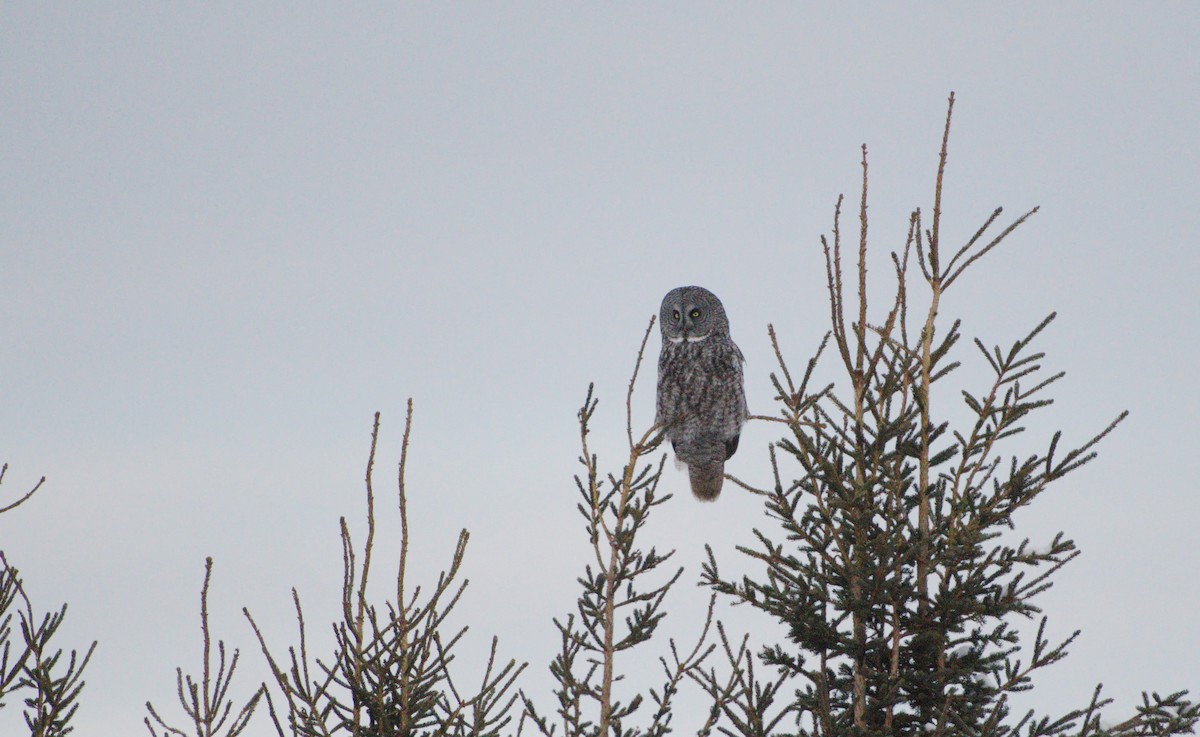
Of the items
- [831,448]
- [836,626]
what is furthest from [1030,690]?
[831,448]

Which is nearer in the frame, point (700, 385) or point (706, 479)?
point (700, 385)

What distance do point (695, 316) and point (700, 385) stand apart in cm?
83

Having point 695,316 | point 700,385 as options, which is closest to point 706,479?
point 700,385

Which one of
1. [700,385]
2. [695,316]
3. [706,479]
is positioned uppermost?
[695,316]

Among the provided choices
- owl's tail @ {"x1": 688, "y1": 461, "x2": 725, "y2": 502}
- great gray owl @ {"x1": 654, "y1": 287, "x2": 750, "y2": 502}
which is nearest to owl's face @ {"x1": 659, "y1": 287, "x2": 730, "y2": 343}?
great gray owl @ {"x1": 654, "y1": 287, "x2": 750, "y2": 502}

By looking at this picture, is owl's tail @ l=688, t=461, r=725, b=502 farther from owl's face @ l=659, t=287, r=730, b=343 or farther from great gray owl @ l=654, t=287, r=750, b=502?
owl's face @ l=659, t=287, r=730, b=343

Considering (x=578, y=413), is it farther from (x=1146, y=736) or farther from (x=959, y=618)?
(x=1146, y=736)

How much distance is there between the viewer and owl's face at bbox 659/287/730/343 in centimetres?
1193

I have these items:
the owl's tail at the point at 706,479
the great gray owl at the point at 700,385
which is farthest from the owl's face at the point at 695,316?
the owl's tail at the point at 706,479

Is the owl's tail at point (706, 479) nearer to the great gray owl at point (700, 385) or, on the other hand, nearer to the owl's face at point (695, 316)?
the great gray owl at point (700, 385)

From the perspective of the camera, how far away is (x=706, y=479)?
39.7 ft

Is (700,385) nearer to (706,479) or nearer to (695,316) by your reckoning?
(695,316)

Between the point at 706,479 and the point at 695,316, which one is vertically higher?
the point at 695,316

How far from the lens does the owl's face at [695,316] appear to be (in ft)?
39.1
